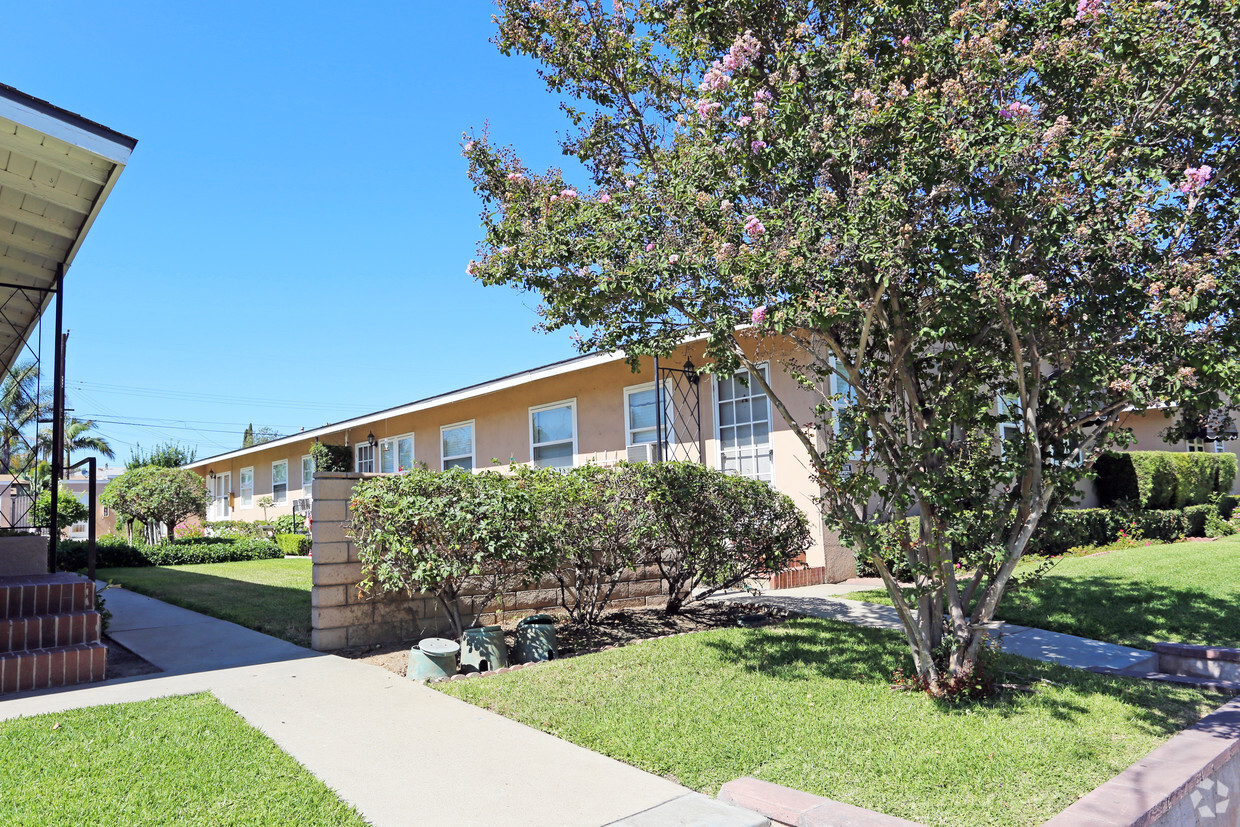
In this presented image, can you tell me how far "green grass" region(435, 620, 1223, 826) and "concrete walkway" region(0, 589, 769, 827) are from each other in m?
0.28

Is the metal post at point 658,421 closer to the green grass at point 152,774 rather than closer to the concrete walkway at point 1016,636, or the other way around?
the concrete walkway at point 1016,636

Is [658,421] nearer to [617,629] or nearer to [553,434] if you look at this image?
[553,434]

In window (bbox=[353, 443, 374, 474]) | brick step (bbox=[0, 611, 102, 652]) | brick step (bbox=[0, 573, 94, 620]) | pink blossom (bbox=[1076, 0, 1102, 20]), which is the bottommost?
brick step (bbox=[0, 611, 102, 652])

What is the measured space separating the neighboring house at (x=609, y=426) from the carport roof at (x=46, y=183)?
3.54m

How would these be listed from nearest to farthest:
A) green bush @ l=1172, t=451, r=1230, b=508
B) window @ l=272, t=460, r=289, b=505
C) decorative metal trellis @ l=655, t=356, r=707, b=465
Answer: decorative metal trellis @ l=655, t=356, r=707, b=465 → green bush @ l=1172, t=451, r=1230, b=508 → window @ l=272, t=460, r=289, b=505

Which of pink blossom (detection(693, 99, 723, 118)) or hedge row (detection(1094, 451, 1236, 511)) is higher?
pink blossom (detection(693, 99, 723, 118))

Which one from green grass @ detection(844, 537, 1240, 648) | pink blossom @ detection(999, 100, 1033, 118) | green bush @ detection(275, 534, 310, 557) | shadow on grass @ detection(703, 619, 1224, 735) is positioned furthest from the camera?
green bush @ detection(275, 534, 310, 557)

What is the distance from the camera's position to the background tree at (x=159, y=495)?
67.3 ft

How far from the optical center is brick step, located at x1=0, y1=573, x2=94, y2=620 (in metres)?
5.88

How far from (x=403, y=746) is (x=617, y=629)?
11.8 ft

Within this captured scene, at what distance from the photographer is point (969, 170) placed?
419 cm

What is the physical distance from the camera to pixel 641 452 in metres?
12.5

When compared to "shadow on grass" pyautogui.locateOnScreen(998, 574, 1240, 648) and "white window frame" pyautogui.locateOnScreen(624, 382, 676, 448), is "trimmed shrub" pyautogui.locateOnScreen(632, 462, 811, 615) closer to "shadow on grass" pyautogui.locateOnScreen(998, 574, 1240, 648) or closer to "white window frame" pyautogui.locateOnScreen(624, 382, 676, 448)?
"shadow on grass" pyautogui.locateOnScreen(998, 574, 1240, 648)

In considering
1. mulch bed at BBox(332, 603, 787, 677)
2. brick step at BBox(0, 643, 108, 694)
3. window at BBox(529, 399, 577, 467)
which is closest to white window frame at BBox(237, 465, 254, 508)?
window at BBox(529, 399, 577, 467)
